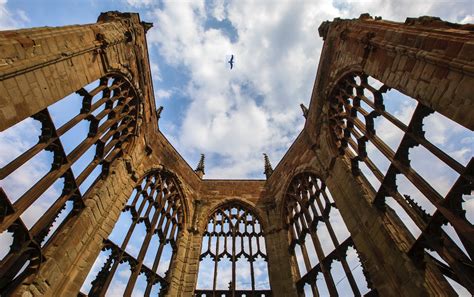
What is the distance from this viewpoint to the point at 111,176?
8555 millimetres

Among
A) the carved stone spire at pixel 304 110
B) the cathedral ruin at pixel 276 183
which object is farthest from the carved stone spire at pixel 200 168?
the carved stone spire at pixel 304 110

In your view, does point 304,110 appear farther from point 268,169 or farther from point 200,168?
point 200,168

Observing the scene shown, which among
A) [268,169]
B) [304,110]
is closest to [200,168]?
[268,169]

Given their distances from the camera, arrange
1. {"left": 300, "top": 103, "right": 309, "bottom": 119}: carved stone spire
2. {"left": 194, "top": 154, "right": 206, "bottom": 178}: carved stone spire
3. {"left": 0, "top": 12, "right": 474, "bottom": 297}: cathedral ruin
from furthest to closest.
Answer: {"left": 194, "top": 154, "right": 206, "bottom": 178}: carved stone spire < {"left": 300, "top": 103, "right": 309, "bottom": 119}: carved stone spire < {"left": 0, "top": 12, "right": 474, "bottom": 297}: cathedral ruin

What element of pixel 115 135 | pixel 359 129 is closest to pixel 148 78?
pixel 115 135

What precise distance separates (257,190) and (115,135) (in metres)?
7.68

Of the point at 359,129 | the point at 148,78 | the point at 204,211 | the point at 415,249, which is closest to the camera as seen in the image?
the point at 415,249

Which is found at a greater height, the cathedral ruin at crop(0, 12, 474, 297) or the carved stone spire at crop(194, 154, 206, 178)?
the carved stone spire at crop(194, 154, 206, 178)

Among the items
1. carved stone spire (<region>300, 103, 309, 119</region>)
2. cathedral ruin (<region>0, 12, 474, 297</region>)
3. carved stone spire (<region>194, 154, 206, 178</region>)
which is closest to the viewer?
cathedral ruin (<region>0, 12, 474, 297</region>)

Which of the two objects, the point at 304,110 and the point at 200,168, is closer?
the point at 304,110

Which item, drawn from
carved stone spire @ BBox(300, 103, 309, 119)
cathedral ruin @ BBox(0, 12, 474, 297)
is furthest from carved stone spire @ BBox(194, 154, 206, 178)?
carved stone spire @ BBox(300, 103, 309, 119)

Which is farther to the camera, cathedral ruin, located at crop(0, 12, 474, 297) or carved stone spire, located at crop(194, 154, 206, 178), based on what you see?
carved stone spire, located at crop(194, 154, 206, 178)

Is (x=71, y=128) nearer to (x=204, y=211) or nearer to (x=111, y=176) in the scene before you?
(x=111, y=176)

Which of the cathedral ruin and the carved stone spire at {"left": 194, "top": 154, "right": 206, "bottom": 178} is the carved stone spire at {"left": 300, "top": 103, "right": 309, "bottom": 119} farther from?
the carved stone spire at {"left": 194, "top": 154, "right": 206, "bottom": 178}
